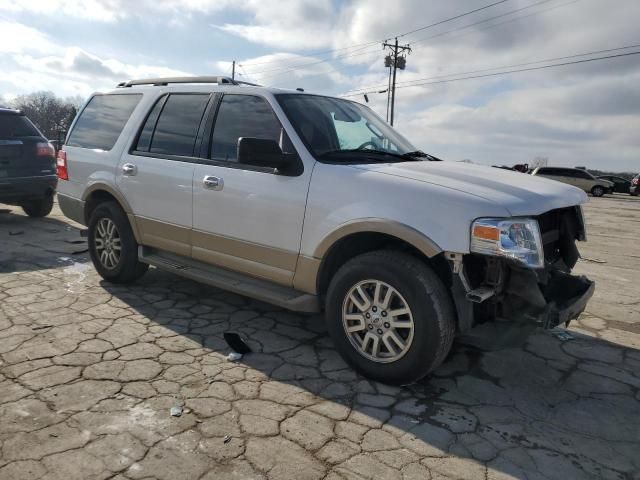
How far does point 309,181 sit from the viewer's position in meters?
3.47

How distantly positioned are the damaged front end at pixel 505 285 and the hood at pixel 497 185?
12cm

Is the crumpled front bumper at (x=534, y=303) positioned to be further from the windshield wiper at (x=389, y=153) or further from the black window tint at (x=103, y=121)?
the black window tint at (x=103, y=121)

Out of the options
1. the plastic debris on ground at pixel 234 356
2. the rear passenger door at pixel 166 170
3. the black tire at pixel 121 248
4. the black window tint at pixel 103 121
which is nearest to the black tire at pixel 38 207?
the black window tint at pixel 103 121

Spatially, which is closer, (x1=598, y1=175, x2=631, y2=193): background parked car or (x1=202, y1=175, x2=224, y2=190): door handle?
(x1=202, y1=175, x2=224, y2=190): door handle

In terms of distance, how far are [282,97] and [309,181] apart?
0.88 m

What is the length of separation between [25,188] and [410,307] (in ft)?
24.2

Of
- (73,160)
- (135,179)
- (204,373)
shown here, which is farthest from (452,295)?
(73,160)

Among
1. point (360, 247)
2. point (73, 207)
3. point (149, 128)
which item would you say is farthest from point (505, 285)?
point (73, 207)

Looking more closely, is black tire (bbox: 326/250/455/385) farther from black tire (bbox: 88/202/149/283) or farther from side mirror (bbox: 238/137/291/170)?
black tire (bbox: 88/202/149/283)

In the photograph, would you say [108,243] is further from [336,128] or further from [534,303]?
[534,303]

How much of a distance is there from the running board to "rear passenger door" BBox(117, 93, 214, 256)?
4.5 inches

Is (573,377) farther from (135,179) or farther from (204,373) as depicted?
(135,179)

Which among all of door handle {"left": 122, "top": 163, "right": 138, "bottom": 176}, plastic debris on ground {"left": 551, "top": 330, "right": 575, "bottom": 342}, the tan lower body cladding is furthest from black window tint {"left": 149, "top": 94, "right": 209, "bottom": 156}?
plastic debris on ground {"left": 551, "top": 330, "right": 575, "bottom": 342}

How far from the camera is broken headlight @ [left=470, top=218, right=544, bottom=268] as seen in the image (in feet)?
9.16
